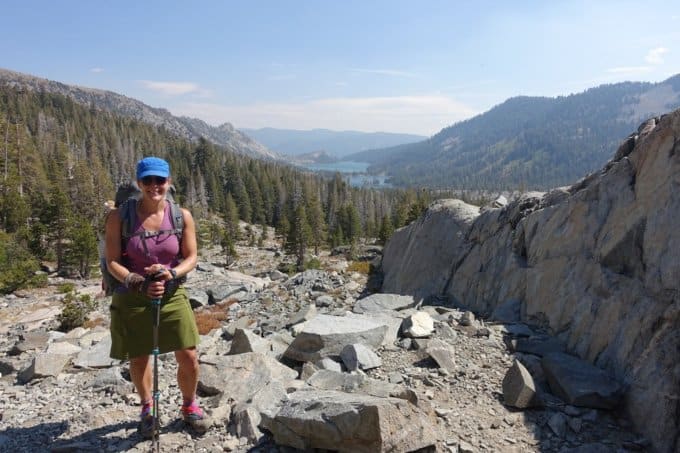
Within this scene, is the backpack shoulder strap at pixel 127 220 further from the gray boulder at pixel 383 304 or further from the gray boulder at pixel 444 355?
the gray boulder at pixel 383 304

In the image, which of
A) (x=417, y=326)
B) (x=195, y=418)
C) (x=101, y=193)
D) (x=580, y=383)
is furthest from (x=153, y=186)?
(x=101, y=193)

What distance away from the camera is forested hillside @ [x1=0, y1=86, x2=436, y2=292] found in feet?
129

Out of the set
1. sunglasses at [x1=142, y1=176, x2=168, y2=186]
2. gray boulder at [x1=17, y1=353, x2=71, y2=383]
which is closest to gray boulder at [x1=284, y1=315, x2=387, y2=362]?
sunglasses at [x1=142, y1=176, x2=168, y2=186]

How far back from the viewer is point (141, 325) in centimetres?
531

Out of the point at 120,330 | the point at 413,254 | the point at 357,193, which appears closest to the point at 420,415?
the point at 120,330

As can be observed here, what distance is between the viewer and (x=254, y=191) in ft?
382

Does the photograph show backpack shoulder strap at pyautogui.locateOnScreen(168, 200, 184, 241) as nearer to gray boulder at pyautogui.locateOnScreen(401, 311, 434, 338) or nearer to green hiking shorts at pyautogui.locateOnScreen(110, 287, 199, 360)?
green hiking shorts at pyautogui.locateOnScreen(110, 287, 199, 360)

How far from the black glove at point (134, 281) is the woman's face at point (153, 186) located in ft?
3.28

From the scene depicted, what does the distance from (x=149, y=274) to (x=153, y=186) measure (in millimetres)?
1108

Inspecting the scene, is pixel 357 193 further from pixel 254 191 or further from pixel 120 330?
pixel 120 330

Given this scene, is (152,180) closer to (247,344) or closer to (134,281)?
(134,281)

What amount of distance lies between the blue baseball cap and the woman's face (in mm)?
50

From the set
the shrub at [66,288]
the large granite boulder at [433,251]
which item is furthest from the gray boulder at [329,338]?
the shrub at [66,288]

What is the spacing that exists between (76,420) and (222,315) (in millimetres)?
11969
